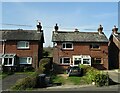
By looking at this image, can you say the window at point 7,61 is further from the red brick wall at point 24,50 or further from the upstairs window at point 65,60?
the upstairs window at point 65,60

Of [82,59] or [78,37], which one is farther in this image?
[78,37]

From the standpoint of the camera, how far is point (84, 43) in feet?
162

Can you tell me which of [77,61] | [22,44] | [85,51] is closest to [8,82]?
[22,44]

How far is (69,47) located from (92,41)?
431 centimetres

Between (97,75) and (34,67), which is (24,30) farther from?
(97,75)

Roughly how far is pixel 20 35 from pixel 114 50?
61.6 feet

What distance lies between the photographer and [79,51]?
4931cm

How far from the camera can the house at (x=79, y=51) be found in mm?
48594

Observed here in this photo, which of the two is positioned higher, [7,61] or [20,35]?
[20,35]

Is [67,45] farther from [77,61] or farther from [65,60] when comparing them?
[77,61]

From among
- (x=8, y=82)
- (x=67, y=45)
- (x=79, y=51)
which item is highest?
(x=67, y=45)

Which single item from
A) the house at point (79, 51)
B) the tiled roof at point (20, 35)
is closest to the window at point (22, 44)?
the tiled roof at point (20, 35)

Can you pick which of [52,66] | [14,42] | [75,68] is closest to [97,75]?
[75,68]

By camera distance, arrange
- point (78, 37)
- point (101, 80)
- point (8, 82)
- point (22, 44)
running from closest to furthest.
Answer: point (101, 80) → point (8, 82) → point (22, 44) → point (78, 37)
